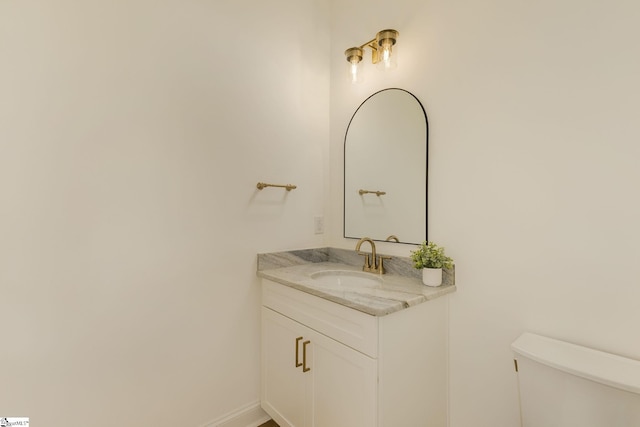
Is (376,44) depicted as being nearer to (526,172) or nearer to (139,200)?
(526,172)

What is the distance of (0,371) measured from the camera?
104cm

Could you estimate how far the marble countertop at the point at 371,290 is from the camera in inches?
43.4

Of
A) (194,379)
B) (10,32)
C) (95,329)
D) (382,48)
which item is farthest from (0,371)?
(382,48)

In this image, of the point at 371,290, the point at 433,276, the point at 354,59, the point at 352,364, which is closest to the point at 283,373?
the point at 352,364

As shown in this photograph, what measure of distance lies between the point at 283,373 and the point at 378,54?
189 centimetres

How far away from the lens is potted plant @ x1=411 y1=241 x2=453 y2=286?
1367 mm

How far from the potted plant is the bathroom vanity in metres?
0.05

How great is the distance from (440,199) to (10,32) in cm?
191

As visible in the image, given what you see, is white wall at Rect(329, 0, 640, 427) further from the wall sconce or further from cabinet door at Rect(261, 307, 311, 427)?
cabinet door at Rect(261, 307, 311, 427)

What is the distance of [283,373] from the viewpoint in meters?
1.51

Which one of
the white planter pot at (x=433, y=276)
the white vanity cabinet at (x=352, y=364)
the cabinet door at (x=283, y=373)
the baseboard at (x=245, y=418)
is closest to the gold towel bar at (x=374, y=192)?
the white planter pot at (x=433, y=276)

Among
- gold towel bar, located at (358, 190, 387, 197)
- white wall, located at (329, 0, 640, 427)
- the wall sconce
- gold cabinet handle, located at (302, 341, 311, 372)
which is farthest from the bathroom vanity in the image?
the wall sconce

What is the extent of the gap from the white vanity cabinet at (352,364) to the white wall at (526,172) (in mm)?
201

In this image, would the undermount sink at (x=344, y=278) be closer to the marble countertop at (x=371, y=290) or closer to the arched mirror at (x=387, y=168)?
the marble countertop at (x=371, y=290)
